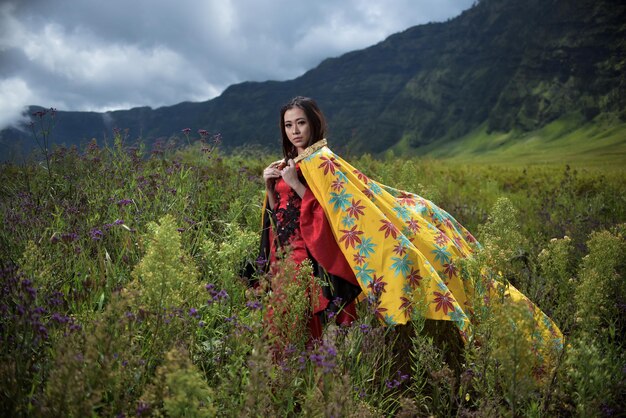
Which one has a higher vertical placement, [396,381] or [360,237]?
[360,237]

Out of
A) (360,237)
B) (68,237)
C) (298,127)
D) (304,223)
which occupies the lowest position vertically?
(360,237)

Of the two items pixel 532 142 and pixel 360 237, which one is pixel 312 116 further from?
pixel 532 142

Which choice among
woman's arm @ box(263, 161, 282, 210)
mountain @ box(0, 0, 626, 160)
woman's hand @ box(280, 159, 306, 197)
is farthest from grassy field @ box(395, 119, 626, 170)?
woman's hand @ box(280, 159, 306, 197)

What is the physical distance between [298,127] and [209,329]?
1.91 metres

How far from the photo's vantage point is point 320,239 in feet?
10.5

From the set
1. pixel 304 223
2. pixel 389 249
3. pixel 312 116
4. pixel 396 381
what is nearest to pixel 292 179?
pixel 304 223

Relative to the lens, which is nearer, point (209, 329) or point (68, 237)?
point (209, 329)

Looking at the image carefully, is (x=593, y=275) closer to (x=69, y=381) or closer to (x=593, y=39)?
(x=69, y=381)

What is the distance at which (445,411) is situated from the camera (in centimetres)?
253

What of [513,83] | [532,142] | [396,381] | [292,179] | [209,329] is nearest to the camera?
[396,381]

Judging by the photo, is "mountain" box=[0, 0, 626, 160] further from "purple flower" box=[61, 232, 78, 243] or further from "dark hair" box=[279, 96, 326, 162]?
"purple flower" box=[61, 232, 78, 243]

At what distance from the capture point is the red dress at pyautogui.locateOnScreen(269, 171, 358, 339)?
3.06 m

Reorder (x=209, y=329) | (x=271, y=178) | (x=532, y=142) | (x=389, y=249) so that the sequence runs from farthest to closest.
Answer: (x=532, y=142)
(x=271, y=178)
(x=389, y=249)
(x=209, y=329)

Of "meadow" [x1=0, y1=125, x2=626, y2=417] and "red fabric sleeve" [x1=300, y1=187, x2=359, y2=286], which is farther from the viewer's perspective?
"red fabric sleeve" [x1=300, y1=187, x2=359, y2=286]
